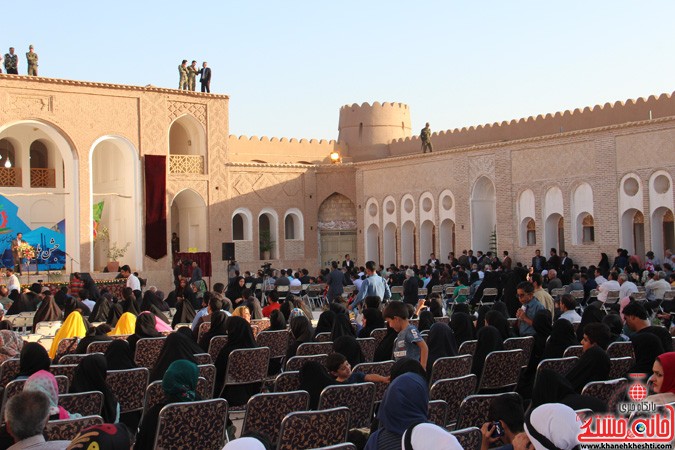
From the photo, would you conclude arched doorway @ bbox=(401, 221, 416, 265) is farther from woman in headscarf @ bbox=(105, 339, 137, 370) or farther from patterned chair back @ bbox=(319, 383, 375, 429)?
patterned chair back @ bbox=(319, 383, 375, 429)

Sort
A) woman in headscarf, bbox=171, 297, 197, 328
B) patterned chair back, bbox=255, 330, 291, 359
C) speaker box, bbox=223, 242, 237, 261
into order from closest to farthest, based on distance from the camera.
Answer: patterned chair back, bbox=255, 330, 291, 359 < woman in headscarf, bbox=171, 297, 197, 328 < speaker box, bbox=223, 242, 237, 261

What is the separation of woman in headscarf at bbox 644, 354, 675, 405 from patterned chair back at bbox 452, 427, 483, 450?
1.12m

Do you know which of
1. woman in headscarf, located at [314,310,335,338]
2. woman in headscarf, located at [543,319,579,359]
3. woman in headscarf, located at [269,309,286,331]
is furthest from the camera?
woman in headscarf, located at [269,309,286,331]

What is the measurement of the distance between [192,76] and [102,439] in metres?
26.0

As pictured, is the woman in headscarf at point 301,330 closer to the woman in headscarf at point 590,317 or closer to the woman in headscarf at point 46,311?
the woman in headscarf at point 590,317

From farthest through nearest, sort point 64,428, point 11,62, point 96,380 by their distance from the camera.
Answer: point 11,62 < point 96,380 < point 64,428

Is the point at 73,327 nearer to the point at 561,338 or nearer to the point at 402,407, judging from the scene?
the point at 561,338

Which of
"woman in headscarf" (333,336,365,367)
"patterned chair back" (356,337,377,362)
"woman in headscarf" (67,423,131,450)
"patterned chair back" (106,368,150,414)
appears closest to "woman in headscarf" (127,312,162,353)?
"patterned chair back" (106,368,150,414)

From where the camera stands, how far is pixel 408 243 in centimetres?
2933

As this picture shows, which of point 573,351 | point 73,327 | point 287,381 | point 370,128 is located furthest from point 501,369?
point 370,128

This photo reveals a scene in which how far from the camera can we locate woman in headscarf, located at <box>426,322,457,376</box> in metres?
7.48

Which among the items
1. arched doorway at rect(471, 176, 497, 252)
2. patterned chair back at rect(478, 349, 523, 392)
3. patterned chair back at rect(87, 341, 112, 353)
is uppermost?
arched doorway at rect(471, 176, 497, 252)

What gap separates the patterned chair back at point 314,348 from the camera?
8.07 meters

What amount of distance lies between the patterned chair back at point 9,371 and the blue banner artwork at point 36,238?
18.5m
